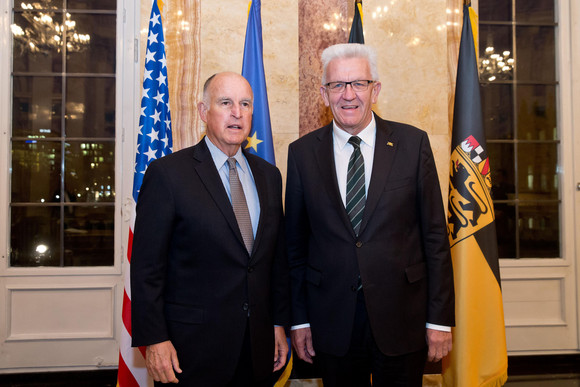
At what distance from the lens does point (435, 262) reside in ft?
5.41

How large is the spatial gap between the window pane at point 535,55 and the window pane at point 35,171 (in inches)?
152

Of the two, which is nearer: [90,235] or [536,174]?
[90,235]

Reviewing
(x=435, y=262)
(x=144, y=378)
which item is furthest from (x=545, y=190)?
(x=144, y=378)

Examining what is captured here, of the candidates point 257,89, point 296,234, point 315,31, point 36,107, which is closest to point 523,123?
point 315,31

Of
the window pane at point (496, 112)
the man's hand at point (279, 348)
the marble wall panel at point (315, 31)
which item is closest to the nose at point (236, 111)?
the man's hand at point (279, 348)

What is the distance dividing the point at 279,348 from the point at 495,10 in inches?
132

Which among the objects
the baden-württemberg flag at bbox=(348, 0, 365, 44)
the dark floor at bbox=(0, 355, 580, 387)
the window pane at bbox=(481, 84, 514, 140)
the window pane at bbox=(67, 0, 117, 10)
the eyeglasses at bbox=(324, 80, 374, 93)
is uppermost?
the window pane at bbox=(67, 0, 117, 10)

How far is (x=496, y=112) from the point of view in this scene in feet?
11.8

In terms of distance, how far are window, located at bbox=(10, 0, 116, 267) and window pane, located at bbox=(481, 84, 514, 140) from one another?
120 inches

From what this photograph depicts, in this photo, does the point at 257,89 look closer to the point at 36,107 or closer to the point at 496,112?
the point at 36,107

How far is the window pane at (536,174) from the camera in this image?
11.9 ft

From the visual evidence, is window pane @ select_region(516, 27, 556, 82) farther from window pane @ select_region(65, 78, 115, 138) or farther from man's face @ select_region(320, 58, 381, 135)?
window pane @ select_region(65, 78, 115, 138)

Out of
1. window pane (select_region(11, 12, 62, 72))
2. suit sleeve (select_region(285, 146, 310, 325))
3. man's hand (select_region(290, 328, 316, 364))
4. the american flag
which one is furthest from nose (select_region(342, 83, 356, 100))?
window pane (select_region(11, 12, 62, 72))

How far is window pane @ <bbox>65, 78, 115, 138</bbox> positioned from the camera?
11.1 feet
